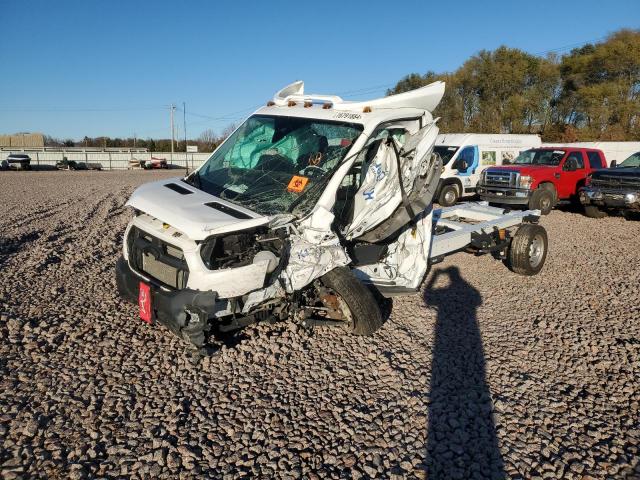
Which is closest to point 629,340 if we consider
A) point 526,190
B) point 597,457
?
point 597,457

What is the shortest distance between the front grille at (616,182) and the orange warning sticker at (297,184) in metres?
11.6

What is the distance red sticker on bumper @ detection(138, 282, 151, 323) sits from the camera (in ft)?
13.6

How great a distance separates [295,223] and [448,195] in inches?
489

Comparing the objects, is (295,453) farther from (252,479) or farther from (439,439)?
(439,439)

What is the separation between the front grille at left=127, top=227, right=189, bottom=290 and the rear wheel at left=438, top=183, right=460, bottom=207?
1253 cm

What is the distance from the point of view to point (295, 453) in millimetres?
3221

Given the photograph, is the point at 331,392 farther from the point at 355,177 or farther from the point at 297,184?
the point at 355,177

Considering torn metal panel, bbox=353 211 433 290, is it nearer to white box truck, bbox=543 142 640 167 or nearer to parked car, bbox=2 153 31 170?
white box truck, bbox=543 142 640 167

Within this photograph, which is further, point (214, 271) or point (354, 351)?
point (354, 351)

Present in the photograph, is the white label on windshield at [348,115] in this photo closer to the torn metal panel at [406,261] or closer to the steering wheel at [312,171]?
the steering wheel at [312,171]

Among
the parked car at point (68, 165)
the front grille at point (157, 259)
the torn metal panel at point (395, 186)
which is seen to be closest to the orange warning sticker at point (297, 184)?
the torn metal panel at point (395, 186)

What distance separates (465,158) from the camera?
16.2 meters

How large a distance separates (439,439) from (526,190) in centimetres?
1203

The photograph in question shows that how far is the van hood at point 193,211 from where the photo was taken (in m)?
3.80
